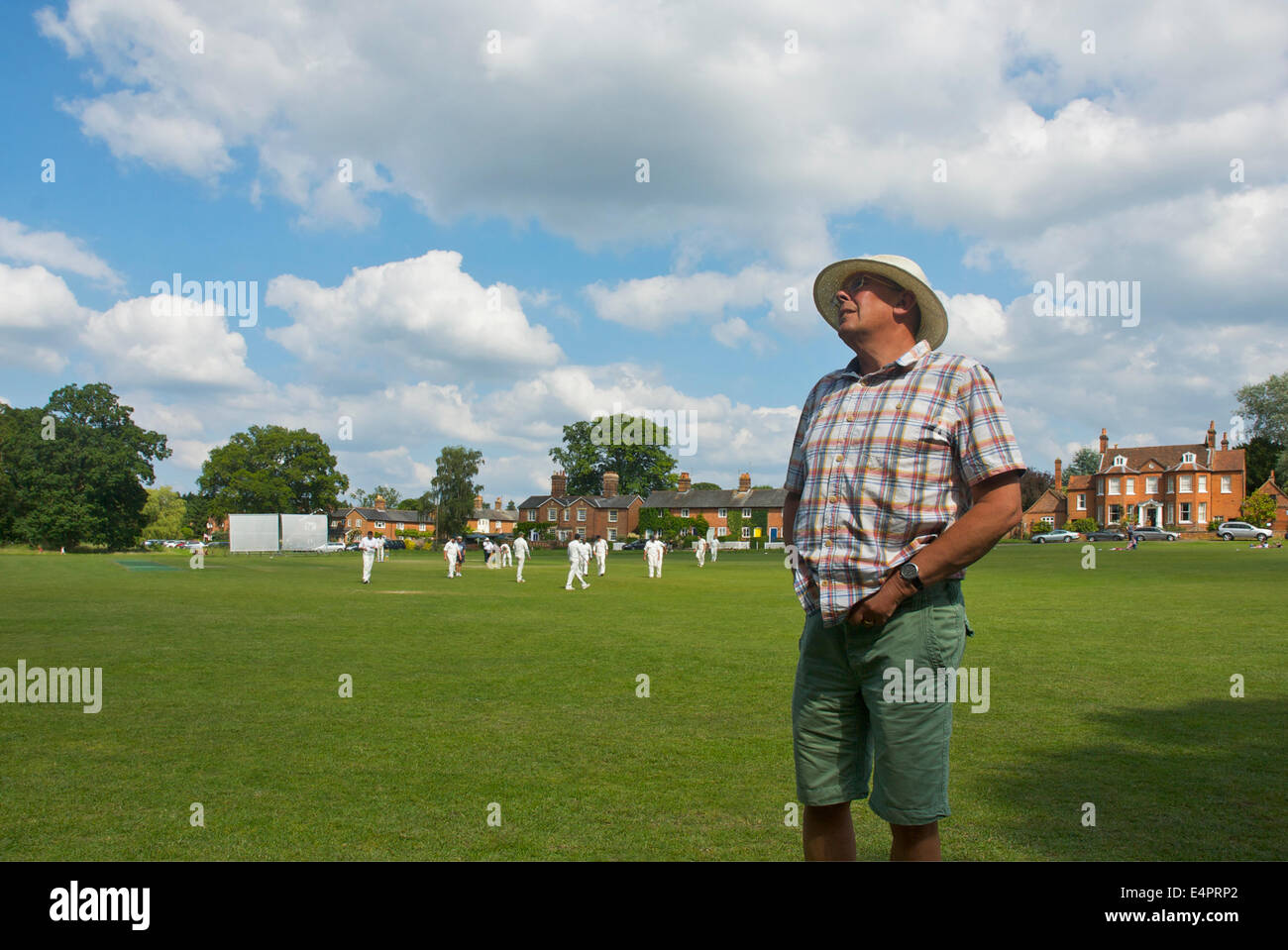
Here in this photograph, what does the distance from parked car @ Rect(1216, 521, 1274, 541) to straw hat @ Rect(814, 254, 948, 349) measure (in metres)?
80.9

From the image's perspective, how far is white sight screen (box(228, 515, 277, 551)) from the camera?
73750 millimetres

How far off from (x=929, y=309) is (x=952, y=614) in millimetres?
1261

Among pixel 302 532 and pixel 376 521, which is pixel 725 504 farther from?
pixel 376 521

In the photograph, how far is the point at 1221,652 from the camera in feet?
43.0

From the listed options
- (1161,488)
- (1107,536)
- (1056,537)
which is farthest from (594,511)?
(1161,488)

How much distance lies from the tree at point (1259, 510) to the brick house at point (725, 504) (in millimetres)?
45390

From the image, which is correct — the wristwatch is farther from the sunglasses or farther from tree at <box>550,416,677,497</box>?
tree at <box>550,416,677,497</box>

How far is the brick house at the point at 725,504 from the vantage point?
4168 inches

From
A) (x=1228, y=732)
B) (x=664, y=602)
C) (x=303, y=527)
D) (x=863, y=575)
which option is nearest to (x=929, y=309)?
(x=863, y=575)

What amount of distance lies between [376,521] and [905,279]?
14507 cm

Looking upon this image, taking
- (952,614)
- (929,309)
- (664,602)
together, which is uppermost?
(929,309)

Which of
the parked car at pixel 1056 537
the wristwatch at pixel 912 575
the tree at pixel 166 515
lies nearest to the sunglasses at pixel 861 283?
the wristwatch at pixel 912 575

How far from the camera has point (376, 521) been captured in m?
141

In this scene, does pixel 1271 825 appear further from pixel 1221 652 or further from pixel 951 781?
pixel 1221 652
